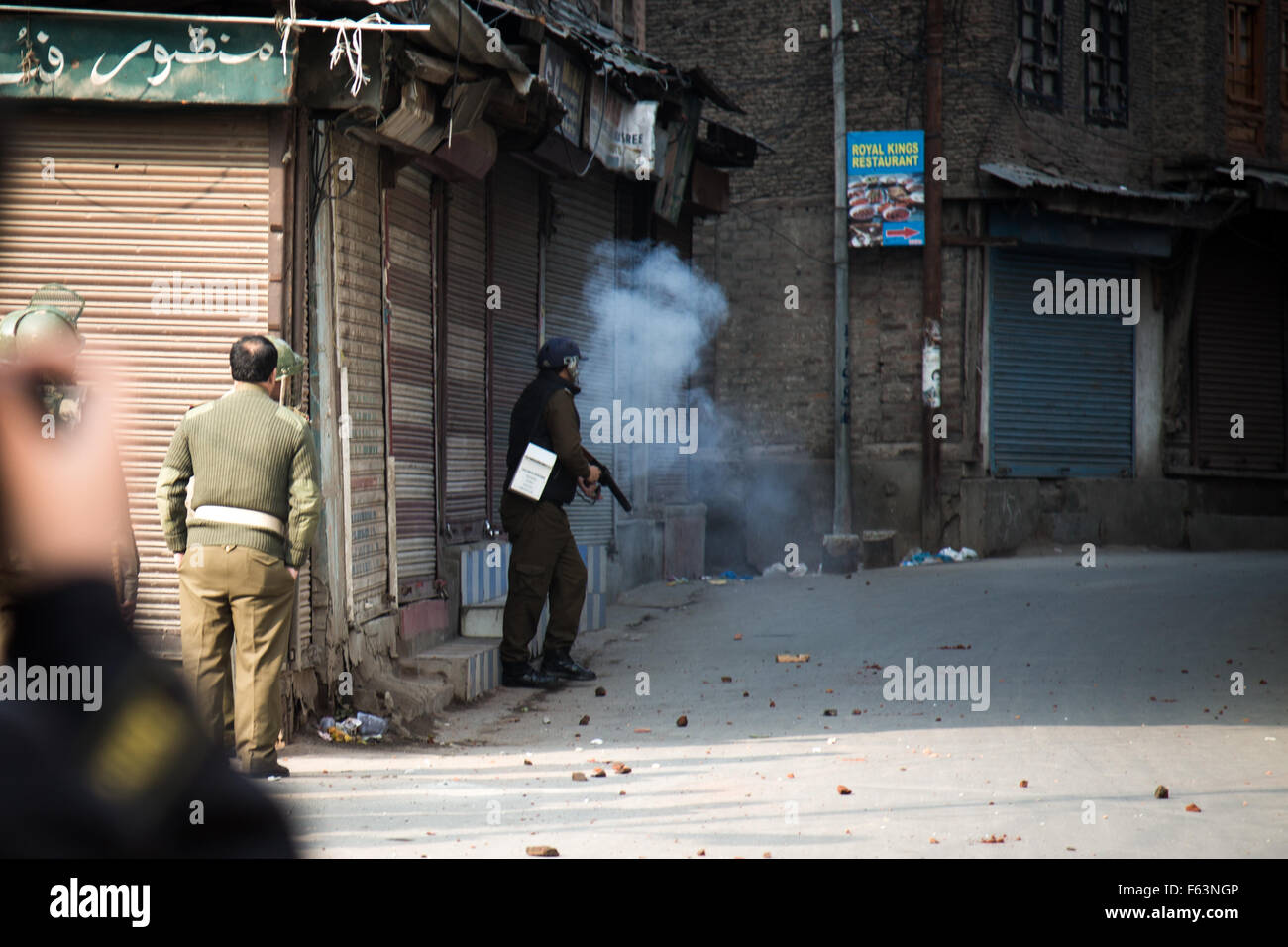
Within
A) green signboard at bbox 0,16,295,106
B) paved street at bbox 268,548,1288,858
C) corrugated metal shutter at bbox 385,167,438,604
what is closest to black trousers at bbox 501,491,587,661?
paved street at bbox 268,548,1288,858

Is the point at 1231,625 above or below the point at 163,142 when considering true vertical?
below

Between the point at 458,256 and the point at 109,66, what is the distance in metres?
3.53

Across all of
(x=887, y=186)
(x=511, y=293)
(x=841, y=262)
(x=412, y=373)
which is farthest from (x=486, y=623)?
(x=887, y=186)

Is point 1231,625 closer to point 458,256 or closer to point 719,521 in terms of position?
point 458,256

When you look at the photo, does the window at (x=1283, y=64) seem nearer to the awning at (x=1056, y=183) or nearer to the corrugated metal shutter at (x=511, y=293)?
the awning at (x=1056, y=183)

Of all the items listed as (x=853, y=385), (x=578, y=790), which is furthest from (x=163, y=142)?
(x=853, y=385)

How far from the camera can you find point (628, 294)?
13.2 m

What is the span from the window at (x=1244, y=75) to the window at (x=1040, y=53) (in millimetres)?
3076

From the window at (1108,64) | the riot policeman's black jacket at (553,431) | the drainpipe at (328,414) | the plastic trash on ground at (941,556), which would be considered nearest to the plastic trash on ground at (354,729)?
the drainpipe at (328,414)

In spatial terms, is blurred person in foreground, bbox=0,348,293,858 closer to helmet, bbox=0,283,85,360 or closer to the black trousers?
helmet, bbox=0,283,85,360

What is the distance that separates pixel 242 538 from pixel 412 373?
3186 mm

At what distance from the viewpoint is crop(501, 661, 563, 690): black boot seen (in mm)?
8453

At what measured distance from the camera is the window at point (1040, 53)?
16797 millimetres

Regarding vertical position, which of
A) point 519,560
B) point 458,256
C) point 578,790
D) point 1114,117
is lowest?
point 578,790
